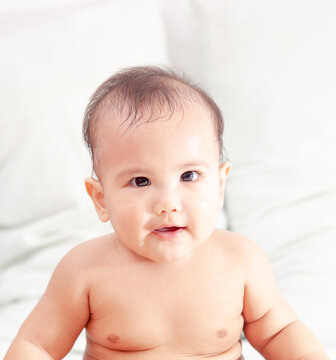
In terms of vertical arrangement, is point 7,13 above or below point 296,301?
above

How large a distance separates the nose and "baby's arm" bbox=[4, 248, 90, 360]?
19cm

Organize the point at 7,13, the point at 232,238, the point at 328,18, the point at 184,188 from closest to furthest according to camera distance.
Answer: the point at 184,188 → the point at 232,238 → the point at 328,18 → the point at 7,13

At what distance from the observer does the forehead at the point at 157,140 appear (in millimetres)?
843

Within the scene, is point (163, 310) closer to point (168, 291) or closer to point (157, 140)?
point (168, 291)

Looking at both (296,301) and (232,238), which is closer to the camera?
(232,238)

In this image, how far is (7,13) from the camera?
186 cm

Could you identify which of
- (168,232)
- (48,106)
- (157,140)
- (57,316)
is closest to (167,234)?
(168,232)

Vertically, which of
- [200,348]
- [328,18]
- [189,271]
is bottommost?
[200,348]

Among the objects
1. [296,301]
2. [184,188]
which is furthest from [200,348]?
[296,301]

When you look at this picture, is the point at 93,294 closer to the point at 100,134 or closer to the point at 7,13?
the point at 100,134

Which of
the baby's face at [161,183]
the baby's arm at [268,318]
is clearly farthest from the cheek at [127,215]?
the baby's arm at [268,318]

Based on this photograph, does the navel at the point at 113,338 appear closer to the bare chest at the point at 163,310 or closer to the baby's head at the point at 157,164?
the bare chest at the point at 163,310

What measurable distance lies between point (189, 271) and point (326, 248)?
0.52m

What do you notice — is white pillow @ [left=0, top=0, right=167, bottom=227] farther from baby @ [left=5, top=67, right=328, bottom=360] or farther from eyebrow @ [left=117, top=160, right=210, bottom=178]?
eyebrow @ [left=117, top=160, right=210, bottom=178]
